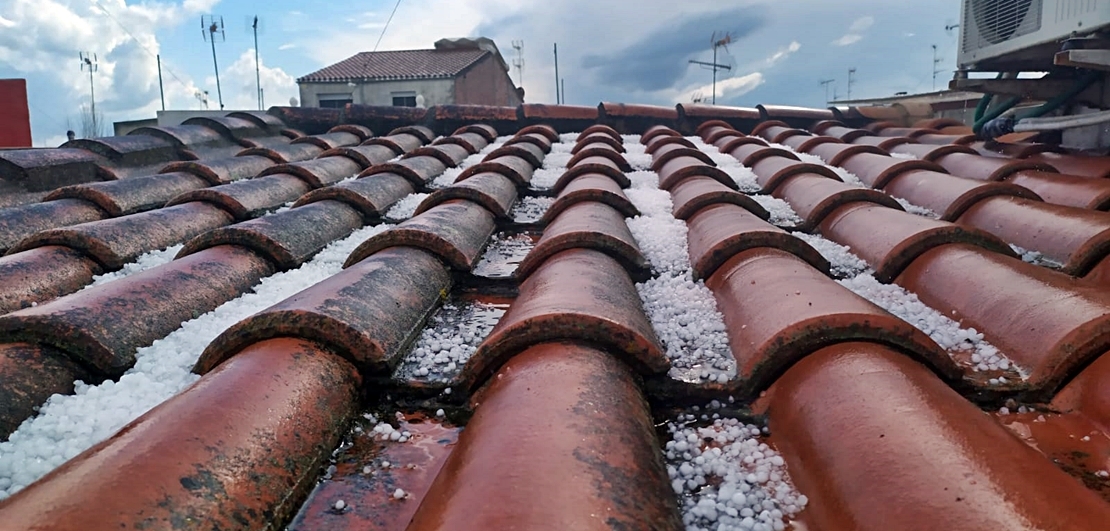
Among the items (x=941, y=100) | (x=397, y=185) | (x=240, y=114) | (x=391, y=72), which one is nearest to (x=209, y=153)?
(x=240, y=114)

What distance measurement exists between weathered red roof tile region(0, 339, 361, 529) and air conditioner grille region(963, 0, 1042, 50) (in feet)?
15.5

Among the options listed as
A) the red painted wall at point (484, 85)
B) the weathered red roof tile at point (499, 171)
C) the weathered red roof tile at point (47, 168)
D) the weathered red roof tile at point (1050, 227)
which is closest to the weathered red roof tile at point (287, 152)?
the weathered red roof tile at point (47, 168)

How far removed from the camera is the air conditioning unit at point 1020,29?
11.9ft

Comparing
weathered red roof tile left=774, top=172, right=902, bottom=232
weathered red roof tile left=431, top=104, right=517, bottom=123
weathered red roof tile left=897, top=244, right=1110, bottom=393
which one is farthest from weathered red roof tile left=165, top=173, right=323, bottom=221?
weathered red roof tile left=431, top=104, right=517, bottom=123

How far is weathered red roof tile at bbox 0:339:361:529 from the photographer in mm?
944

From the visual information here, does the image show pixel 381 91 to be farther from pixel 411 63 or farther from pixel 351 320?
pixel 351 320

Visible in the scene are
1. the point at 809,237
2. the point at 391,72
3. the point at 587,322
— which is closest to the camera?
the point at 587,322

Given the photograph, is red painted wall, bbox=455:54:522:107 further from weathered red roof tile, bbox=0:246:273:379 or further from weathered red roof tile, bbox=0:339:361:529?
weathered red roof tile, bbox=0:339:361:529

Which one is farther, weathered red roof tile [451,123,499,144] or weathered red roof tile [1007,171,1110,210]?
weathered red roof tile [451,123,499,144]

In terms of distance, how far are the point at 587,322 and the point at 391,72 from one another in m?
24.5

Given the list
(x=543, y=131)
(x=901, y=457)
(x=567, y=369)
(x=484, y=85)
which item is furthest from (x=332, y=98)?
(x=901, y=457)

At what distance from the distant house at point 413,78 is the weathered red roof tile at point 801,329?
69.8 ft

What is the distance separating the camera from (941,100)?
981 centimetres

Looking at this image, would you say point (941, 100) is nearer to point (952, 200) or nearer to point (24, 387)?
point (952, 200)
